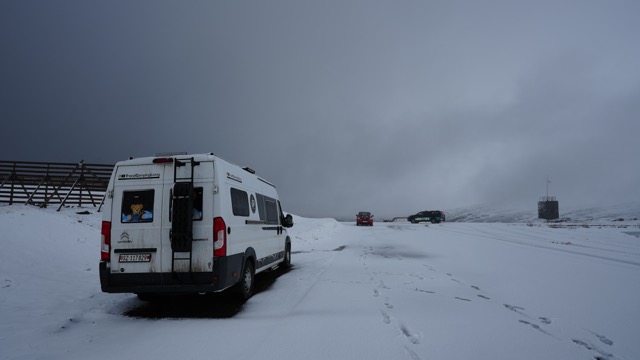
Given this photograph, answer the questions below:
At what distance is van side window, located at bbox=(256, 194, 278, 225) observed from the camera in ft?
26.1

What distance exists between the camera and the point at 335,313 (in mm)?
5363

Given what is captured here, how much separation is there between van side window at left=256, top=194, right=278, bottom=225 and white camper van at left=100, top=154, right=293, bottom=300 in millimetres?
1863

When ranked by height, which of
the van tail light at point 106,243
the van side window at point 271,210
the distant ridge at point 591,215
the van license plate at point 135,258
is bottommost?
the distant ridge at point 591,215

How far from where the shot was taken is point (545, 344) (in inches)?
160

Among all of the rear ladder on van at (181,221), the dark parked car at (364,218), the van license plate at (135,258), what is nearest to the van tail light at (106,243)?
the van license plate at (135,258)

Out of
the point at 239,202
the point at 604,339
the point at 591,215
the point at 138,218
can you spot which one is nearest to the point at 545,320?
the point at 604,339

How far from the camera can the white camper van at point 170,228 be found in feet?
17.8

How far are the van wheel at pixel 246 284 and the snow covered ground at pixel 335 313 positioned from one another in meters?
0.16

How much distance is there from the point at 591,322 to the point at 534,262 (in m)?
6.13

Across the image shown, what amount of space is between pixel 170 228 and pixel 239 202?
1.36m

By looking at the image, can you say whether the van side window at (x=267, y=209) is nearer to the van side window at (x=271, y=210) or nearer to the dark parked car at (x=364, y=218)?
the van side window at (x=271, y=210)

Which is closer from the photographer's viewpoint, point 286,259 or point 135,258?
point 135,258

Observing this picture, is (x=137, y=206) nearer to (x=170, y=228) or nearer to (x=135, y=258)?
(x=170, y=228)

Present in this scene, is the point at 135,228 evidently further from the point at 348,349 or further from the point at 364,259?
the point at 364,259
